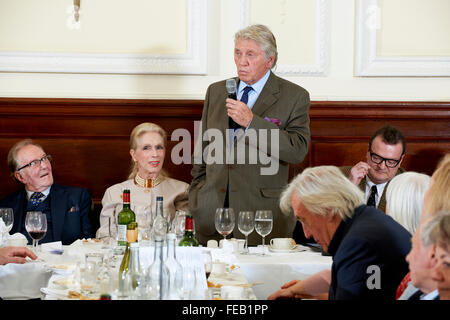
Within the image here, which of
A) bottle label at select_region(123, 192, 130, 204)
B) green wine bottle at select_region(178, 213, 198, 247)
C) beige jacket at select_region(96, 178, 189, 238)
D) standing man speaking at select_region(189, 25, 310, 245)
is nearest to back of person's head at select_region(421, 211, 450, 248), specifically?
green wine bottle at select_region(178, 213, 198, 247)

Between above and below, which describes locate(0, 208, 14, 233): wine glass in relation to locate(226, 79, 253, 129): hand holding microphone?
below

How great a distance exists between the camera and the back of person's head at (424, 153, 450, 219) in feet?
5.39

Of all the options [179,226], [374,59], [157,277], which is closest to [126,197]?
[179,226]

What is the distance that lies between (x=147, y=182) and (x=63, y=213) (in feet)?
1.79

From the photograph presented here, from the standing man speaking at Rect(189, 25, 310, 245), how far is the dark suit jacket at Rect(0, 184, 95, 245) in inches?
30.2

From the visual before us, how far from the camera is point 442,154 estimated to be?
446 cm

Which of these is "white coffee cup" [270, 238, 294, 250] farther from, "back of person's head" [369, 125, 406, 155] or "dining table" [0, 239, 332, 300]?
"back of person's head" [369, 125, 406, 155]

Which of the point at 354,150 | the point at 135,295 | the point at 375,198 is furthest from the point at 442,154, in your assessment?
the point at 135,295

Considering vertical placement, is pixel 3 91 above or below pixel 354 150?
above

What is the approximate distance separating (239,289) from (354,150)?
109 inches

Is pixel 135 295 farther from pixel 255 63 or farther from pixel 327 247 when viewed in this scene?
pixel 255 63

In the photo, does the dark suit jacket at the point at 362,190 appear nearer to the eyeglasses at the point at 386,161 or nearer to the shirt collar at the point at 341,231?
the eyeglasses at the point at 386,161
